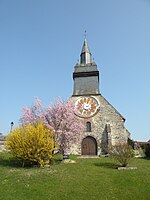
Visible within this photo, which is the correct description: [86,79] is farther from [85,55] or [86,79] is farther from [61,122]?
[61,122]

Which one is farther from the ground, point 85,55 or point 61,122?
point 85,55

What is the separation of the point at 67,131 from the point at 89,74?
12.0m

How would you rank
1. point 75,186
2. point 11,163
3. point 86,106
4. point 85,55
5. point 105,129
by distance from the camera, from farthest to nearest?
point 85,55
point 86,106
point 105,129
point 11,163
point 75,186

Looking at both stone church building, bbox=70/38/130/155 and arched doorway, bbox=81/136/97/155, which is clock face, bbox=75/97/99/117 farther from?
arched doorway, bbox=81/136/97/155

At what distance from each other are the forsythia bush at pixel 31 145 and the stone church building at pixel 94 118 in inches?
339

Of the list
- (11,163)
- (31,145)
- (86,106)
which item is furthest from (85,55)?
(11,163)

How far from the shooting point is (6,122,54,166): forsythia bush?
37.0 feet

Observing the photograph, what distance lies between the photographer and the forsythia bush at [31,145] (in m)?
11.3

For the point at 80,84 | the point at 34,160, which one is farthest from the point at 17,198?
the point at 80,84

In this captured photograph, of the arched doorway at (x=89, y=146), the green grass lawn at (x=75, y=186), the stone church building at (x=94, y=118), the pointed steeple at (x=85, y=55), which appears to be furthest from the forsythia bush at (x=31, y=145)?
the pointed steeple at (x=85, y=55)

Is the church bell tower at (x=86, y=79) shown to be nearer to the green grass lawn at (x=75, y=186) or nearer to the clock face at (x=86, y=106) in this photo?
the clock face at (x=86, y=106)

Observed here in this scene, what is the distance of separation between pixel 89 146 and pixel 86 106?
482 cm

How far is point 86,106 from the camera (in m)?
22.5

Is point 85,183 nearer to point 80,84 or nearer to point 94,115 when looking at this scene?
point 94,115
